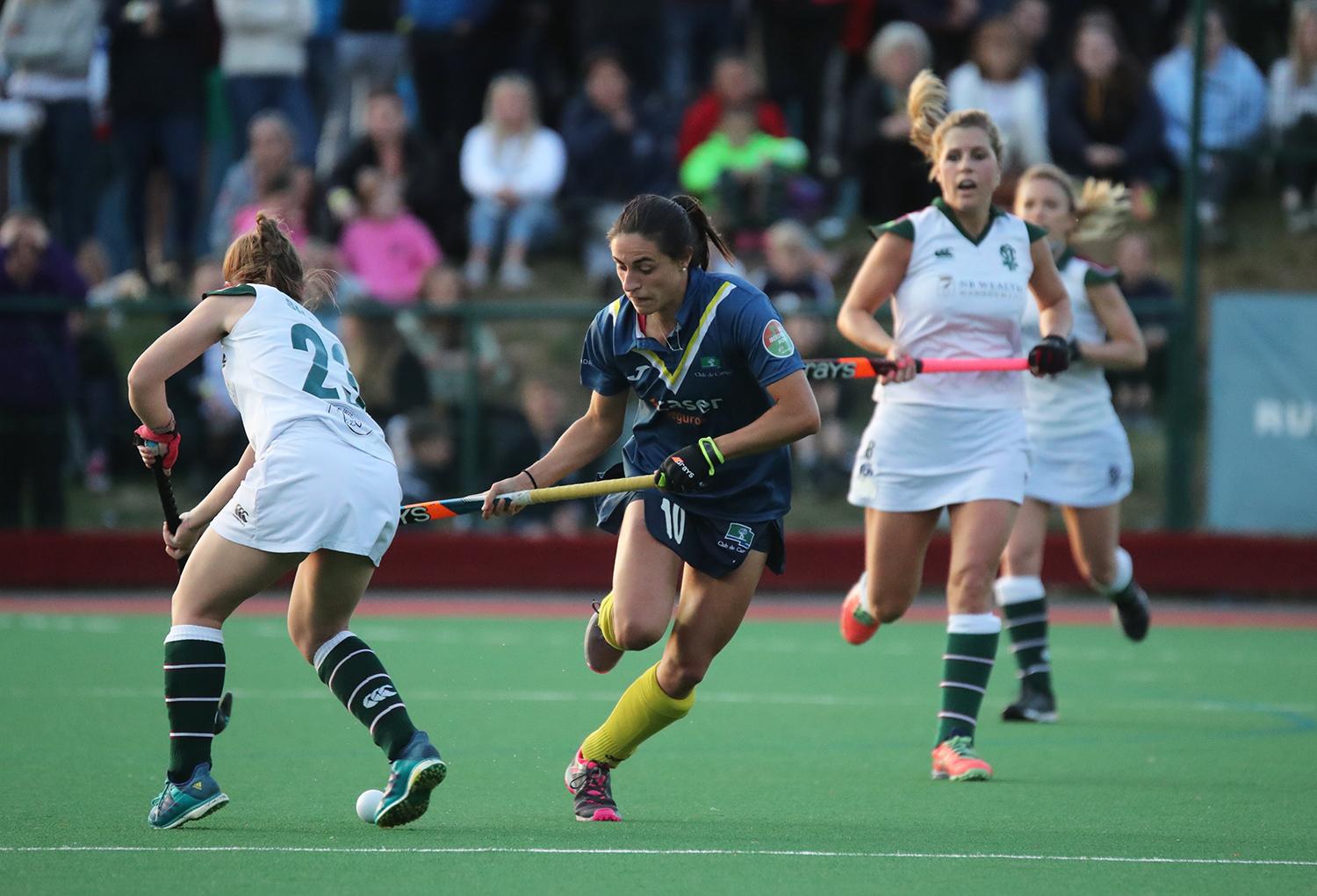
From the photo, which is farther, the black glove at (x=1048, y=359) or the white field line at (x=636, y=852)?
the black glove at (x=1048, y=359)

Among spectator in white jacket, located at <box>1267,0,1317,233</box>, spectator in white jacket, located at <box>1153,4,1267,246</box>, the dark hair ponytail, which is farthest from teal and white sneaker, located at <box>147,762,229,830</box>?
spectator in white jacket, located at <box>1267,0,1317,233</box>

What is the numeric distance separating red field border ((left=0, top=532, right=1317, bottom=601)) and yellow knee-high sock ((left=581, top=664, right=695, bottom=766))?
651 centimetres

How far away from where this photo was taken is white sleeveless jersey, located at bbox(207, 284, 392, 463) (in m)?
5.11

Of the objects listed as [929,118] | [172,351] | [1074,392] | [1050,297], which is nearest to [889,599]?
[1050,297]

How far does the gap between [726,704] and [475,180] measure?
6.33 m

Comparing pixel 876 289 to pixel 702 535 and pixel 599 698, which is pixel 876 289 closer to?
pixel 702 535

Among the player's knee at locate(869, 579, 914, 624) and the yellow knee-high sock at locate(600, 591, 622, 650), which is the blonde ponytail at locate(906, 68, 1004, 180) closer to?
the player's knee at locate(869, 579, 914, 624)

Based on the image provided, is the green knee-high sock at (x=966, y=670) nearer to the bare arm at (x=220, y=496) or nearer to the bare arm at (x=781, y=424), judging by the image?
the bare arm at (x=781, y=424)

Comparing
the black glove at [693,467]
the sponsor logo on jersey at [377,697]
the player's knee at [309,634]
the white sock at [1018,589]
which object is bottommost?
the white sock at [1018,589]

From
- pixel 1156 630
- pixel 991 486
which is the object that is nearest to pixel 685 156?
pixel 1156 630

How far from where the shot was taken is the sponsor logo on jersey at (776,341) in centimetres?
521

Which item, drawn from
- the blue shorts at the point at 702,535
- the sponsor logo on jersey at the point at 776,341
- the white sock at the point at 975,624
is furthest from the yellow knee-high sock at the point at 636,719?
the white sock at the point at 975,624

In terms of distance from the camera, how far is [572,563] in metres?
12.2

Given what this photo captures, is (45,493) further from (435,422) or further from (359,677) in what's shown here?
(359,677)
